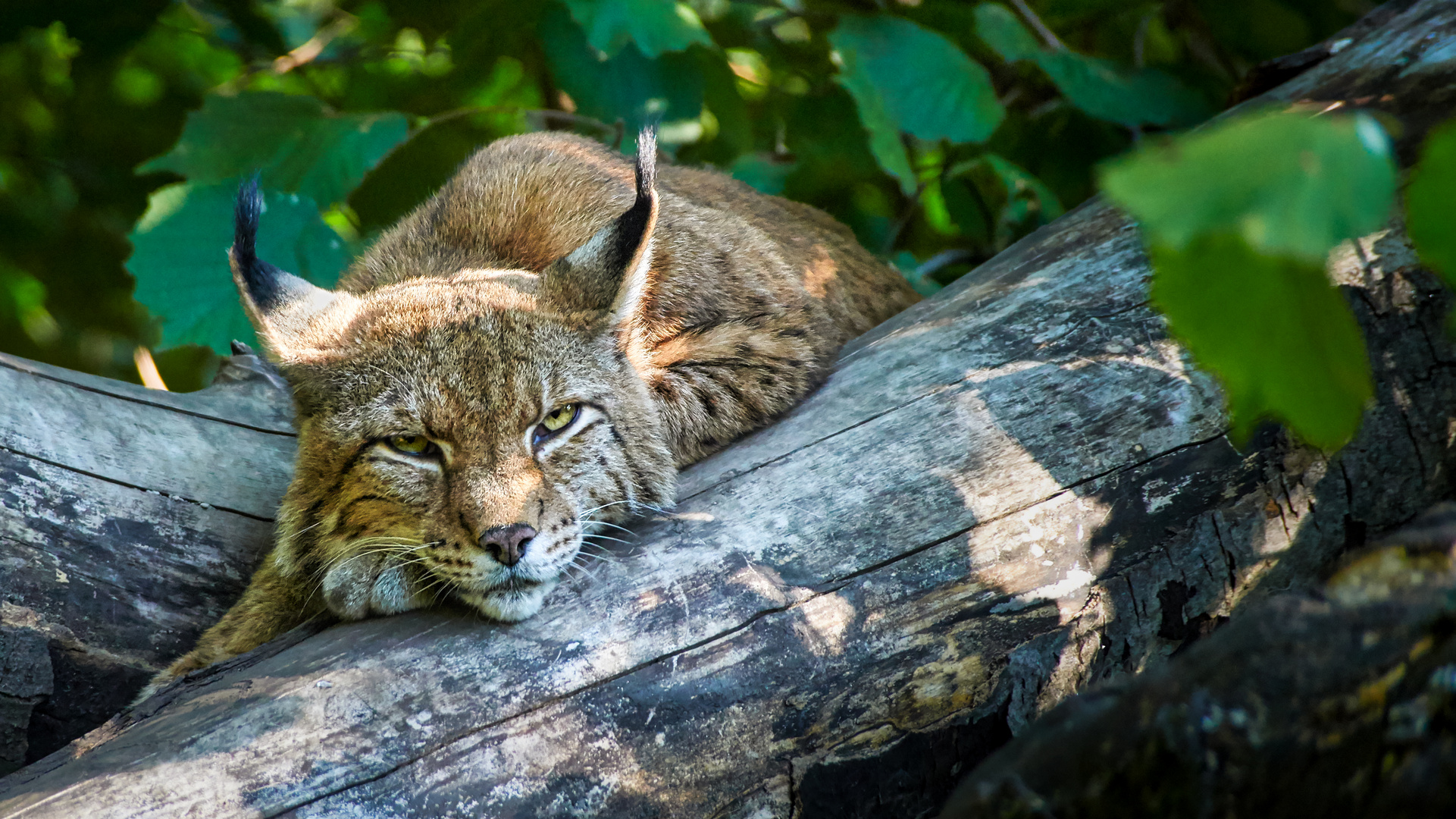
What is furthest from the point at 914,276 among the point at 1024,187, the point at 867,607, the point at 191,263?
→ the point at 191,263

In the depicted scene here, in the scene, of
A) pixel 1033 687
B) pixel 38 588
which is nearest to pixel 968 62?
pixel 1033 687

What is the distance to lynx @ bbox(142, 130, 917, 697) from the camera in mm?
3203

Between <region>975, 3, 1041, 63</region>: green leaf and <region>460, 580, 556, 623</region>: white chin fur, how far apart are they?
3510 mm

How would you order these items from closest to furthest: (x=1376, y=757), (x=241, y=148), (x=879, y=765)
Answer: (x=1376, y=757) < (x=879, y=765) < (x=241, y=148)

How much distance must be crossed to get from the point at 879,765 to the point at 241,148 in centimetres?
416

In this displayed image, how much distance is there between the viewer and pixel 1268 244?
85 centimetres

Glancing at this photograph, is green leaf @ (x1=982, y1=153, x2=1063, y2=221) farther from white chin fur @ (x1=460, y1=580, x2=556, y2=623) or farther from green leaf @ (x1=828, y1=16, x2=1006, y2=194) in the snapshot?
white chin fur @ (x1=460, y1=580, x2=556, y2=623)

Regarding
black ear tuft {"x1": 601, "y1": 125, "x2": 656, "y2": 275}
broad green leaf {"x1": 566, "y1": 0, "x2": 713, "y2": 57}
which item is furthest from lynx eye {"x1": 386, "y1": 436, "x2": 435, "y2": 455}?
broad green leaf {"x1": 566, "y1": 0, "x2": 713, "y2": 57}

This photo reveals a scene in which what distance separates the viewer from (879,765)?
108 inches

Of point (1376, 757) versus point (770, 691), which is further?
point (770, 691)

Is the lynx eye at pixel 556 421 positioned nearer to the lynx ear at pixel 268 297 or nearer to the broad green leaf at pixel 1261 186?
the lynx ear at pixel 268 297

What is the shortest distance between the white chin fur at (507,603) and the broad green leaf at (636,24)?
2638 millimetres

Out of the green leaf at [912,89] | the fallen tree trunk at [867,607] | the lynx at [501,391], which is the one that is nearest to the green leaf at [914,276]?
the green leaf at [912,89]

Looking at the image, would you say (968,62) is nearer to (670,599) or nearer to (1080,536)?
(1080,536)
